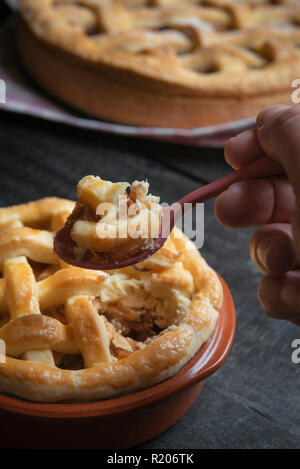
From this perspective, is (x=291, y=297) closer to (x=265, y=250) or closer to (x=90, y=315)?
(x=265, y=250)

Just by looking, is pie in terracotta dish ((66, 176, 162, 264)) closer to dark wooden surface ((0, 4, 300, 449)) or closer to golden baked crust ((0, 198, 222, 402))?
golden baked crust ((0, 198, 222, 402))

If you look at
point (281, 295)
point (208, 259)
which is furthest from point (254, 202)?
point (208, 259)

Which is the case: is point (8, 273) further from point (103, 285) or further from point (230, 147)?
point (230, 147)

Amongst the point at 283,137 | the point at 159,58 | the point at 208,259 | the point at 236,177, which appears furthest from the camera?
the point at 159,58

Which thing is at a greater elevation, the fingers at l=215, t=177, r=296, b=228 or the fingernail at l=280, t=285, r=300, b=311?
the fingers at l=215, t=177, r=296, b=228

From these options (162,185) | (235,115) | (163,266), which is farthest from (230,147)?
(235,115)

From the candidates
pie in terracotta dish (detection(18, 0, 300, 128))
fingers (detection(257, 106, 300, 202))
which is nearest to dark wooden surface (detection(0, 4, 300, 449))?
pie in terracotta dish (detection(18, 0, 300, 128))

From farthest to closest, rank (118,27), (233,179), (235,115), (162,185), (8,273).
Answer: (118,27)
(235,115)
(162,185)
(8,273)
(233,179)
